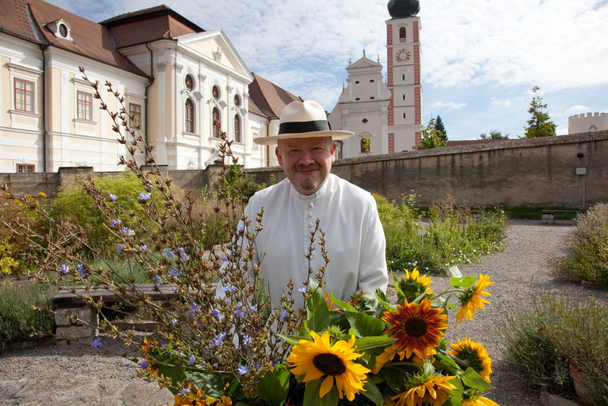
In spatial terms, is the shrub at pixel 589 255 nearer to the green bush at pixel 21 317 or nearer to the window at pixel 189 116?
the green bush at pixel 21 317

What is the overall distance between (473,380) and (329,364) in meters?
0.41

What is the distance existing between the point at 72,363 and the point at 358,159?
49.7 feet

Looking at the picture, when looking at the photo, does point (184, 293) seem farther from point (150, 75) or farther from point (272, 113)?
point (272, 113)

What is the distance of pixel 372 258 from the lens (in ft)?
6.31

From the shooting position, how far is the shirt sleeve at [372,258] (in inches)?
72.7

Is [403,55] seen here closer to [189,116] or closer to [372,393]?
[189,116]

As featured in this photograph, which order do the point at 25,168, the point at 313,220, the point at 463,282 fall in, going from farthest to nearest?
the point at 25,168
the point at 313,220
the point at 463,282

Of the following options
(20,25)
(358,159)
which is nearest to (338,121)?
(358,159)

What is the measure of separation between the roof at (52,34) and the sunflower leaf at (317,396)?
22147 mm

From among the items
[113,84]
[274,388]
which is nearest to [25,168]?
[113,84]

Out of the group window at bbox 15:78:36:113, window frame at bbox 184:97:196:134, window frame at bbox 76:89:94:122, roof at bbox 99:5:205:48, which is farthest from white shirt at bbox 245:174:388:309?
roof at bbox 99:5:205:48

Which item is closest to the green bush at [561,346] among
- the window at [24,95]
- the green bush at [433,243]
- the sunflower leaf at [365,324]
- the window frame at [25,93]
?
the sunflower leaf at [365,324]

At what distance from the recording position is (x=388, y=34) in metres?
49.0

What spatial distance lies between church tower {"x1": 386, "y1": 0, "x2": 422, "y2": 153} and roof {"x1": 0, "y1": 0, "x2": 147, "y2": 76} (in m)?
30.6
